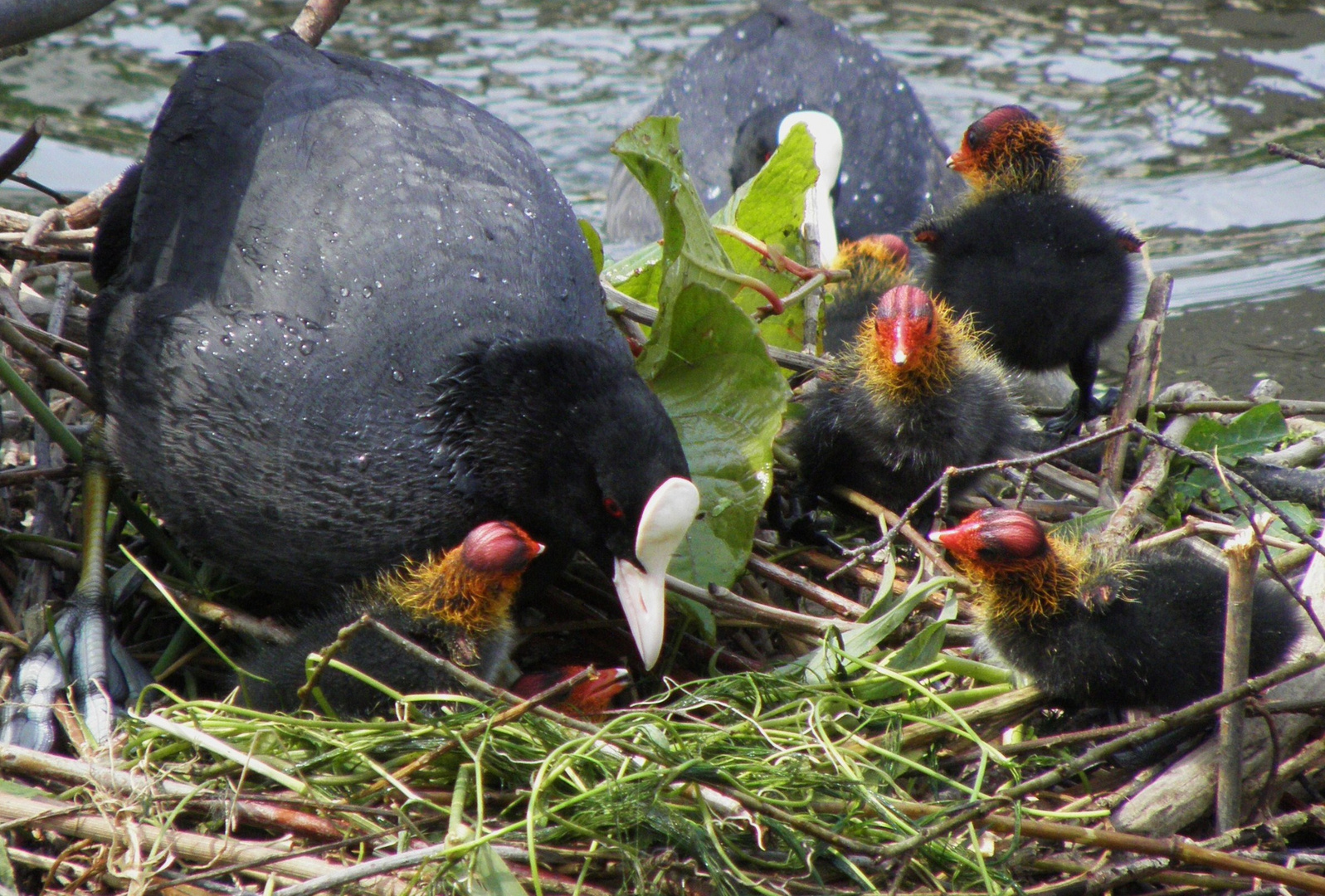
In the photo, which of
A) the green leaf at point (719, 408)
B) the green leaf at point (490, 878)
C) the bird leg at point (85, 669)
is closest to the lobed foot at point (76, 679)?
the bird leg at point (85, 669)

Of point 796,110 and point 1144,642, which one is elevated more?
point 796,110

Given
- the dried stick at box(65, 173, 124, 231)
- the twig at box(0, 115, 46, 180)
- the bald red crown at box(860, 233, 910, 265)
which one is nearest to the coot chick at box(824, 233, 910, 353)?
the bald red crown at box(860, 233, 910, 265)

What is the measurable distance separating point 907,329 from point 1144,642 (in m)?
0.88

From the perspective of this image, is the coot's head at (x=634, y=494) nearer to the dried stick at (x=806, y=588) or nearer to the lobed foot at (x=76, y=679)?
the dried stick at (x=806, y=588)

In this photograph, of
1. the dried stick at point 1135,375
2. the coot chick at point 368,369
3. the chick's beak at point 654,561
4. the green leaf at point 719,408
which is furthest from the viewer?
the dried stick at point 1135,375

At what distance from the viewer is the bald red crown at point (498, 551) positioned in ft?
8.07

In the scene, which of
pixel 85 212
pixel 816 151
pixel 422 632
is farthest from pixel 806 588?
pixel 85 212

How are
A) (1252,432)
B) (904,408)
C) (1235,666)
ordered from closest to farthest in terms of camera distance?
(1235,666) < (904,408) < (1252,432)

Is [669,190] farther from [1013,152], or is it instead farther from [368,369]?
[1013,152]

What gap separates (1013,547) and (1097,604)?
0.64 feet

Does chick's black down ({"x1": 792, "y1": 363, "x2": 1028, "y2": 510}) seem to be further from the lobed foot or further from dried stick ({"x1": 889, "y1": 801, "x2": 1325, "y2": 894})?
the lobed foot

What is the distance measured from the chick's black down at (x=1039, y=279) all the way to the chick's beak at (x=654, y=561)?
1207mm

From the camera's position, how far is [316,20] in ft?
11.1

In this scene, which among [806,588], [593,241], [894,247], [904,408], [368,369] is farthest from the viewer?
[894,247]
